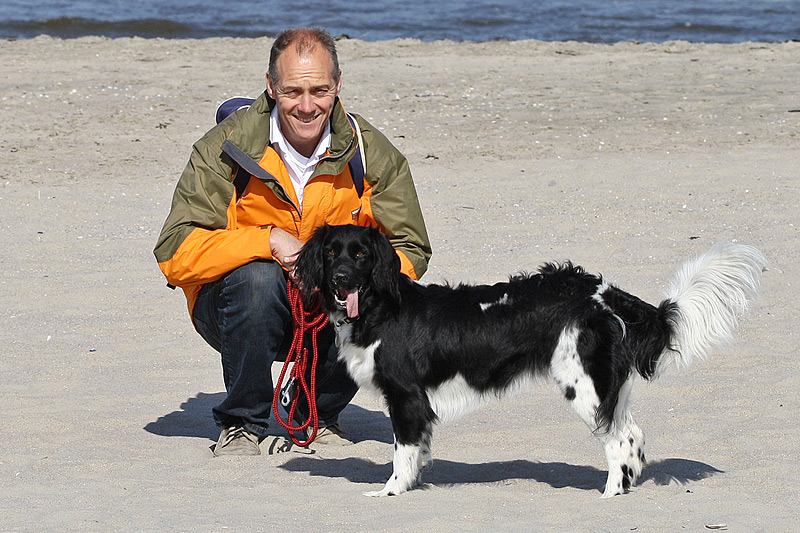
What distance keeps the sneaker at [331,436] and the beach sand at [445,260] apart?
0.07 m

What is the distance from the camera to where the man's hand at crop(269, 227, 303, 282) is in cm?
423

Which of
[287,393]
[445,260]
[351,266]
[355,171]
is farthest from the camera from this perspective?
[445,260]

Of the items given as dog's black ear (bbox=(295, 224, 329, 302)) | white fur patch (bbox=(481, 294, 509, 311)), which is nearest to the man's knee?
dog's black ear (bbox=(295, 224, 329, 302))

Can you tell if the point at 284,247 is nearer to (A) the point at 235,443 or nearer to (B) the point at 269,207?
(B) the point at 269,207

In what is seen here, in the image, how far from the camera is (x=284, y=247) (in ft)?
13.9

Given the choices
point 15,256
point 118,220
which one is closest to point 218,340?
point 15,256

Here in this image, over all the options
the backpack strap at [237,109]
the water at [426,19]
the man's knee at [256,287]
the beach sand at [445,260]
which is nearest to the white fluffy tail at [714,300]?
the beach sand at [445,260]

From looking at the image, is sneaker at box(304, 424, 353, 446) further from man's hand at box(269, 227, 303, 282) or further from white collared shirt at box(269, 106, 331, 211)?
white collared shirt at box(269, 106, 331, 211)

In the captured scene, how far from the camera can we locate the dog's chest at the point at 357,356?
4.05 m

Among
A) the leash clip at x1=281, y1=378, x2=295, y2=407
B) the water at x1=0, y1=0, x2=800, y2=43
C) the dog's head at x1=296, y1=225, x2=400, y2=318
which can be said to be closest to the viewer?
the dog's head at x1=296, y1=225, x2=400, y2=318

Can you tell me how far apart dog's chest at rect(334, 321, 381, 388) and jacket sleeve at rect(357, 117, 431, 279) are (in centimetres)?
50

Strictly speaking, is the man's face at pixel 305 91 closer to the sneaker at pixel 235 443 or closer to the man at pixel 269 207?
the man at pixel 269 207

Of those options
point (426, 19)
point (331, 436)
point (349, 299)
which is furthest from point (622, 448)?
point (426, 19)

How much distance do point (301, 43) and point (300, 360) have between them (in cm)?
134
